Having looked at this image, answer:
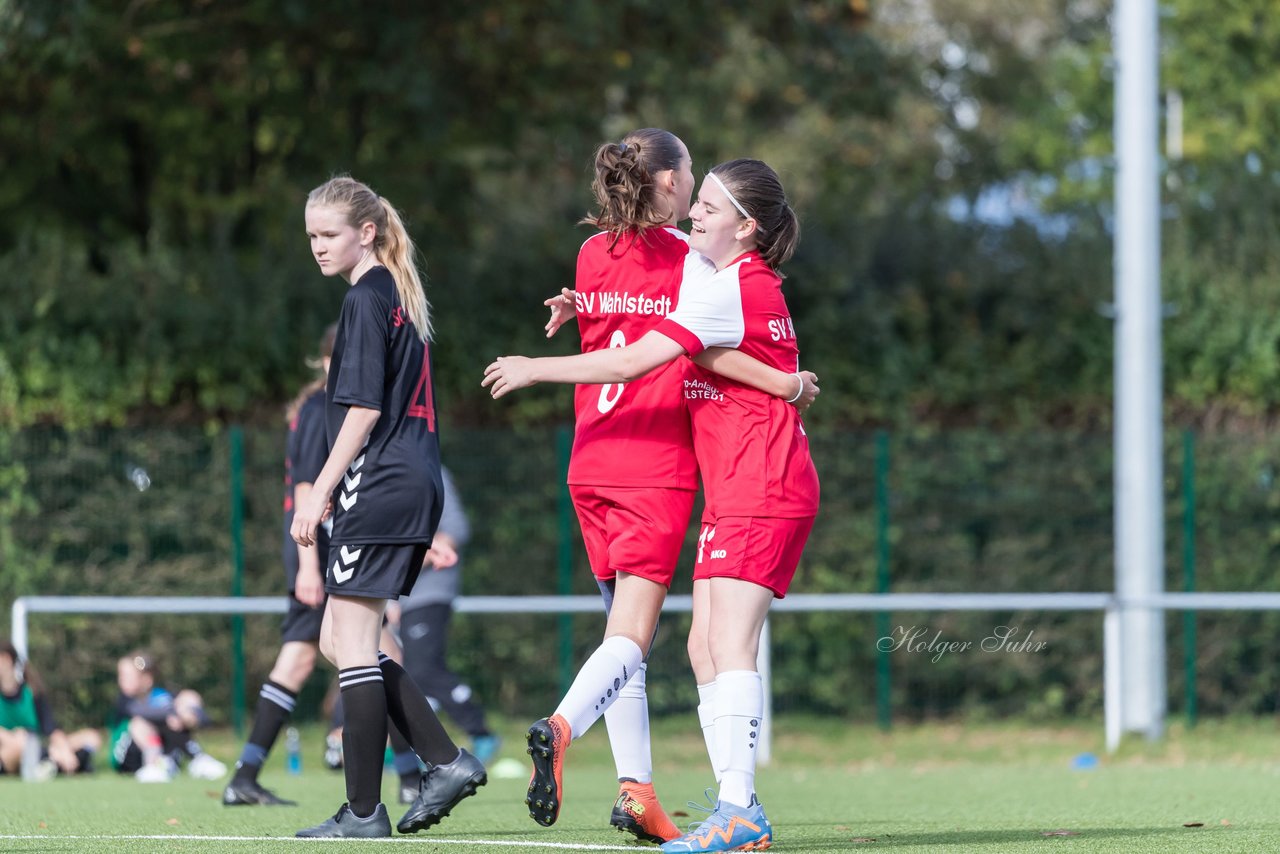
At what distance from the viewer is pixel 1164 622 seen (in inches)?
495

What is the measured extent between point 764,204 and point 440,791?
1.97m

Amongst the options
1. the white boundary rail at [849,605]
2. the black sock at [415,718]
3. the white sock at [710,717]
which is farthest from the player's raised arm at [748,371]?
the white boundary rail at [849,605]

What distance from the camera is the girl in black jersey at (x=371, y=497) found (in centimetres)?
526

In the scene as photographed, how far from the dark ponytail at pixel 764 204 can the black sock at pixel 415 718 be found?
1714 mm

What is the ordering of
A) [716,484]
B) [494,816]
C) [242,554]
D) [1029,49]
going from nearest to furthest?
[716,484] → [494,816] → [242,554] → [1029,49]

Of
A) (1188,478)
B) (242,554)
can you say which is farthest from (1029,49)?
(242,554)

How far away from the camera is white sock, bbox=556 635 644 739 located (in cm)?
496

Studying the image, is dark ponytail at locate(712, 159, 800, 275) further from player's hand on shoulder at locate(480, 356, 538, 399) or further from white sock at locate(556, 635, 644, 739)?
white sock at locate(556, 635, 644, 739)

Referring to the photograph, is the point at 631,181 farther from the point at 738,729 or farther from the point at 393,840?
the point at 393,840

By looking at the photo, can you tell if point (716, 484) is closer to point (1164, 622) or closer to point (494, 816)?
point (494, 816)

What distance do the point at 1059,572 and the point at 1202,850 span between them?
8.30 meters

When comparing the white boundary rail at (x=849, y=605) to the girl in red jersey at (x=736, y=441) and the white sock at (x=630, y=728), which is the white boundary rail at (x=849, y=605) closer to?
the white sock at (x=630, y=728)

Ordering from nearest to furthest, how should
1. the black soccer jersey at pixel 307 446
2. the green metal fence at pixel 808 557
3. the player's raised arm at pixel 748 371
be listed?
the player's raised arm at pixel 748 371 < the black soccer jersey at pixel 307 446 < the green metal fence at pixel 808 557

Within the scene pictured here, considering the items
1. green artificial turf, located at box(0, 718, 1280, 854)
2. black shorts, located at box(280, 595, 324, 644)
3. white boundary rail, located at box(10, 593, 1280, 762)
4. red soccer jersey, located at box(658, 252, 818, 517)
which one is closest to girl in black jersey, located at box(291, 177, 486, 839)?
green artificial turf, located at box(0, 718, 1280, 854)
